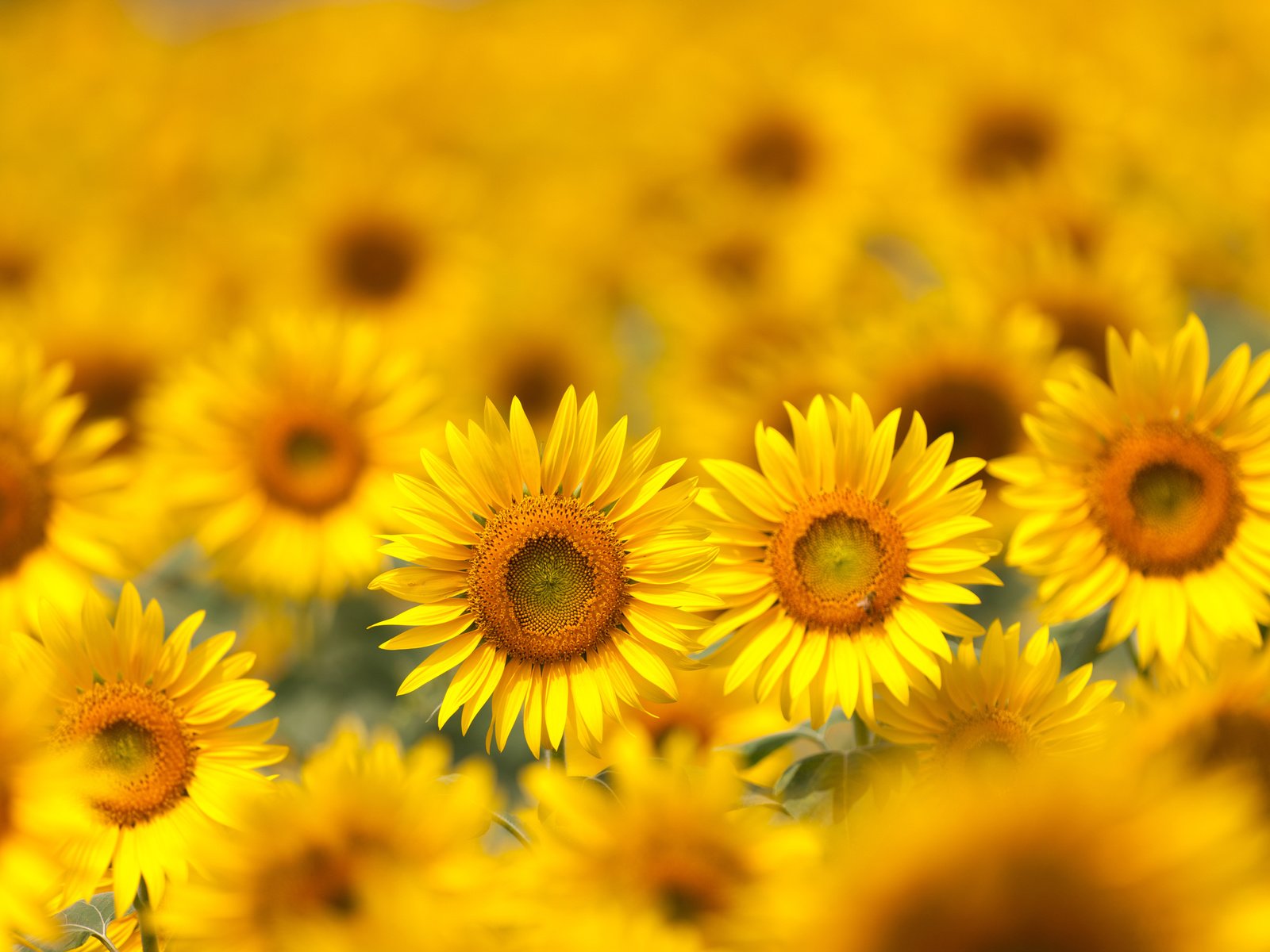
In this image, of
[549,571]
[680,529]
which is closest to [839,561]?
[680,529]

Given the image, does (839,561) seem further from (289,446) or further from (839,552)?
(289,446)

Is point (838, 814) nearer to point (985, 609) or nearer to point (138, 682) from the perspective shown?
point (138, 682)

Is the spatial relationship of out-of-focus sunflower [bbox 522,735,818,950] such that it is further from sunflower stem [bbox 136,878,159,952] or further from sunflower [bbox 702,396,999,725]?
sunflower stem [bbox 136,878,159,952]

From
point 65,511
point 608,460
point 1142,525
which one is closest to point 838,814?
point 608,460

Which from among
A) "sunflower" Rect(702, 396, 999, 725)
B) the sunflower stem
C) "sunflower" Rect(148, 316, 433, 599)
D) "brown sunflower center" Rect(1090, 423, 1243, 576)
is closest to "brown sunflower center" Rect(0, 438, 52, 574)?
"sunflower" Rect(148, 316, 433, 599)

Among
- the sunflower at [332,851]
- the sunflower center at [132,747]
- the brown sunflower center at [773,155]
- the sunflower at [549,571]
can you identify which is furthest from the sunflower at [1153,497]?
the brown sunflower center at [773,155]

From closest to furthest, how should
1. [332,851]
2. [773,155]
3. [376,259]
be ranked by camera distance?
[332,851]
[376,259]
[773,155]

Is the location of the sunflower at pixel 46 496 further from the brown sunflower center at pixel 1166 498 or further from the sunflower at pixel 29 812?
the brown sunflower center at pixel 1166 498

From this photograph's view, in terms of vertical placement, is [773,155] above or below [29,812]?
above
